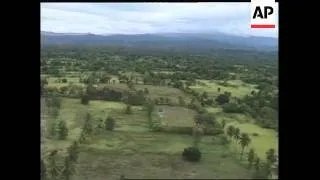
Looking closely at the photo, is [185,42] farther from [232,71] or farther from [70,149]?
[70,149]

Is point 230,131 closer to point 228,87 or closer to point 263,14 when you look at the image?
point 228,87

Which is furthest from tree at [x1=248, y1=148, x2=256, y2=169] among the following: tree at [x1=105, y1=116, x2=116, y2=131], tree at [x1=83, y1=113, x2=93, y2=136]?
tree at [x1=83, y1=113, x2=93, y2=136]

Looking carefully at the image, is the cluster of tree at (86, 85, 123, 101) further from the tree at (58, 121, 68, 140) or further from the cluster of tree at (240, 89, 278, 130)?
the cluster of tree at (240, 89, 278, 130)

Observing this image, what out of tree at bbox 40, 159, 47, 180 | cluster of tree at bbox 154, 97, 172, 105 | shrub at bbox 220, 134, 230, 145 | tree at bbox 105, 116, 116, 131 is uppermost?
cluster of tree at bbox 154, 97, 172, 105

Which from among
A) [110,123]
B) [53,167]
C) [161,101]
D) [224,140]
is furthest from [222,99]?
[53,167]

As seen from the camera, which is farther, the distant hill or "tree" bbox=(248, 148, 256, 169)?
the distant hill

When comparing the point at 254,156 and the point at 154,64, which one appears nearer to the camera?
the point at 254,156
